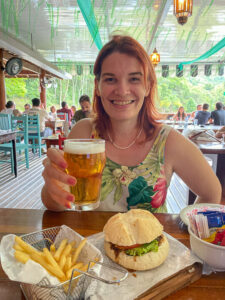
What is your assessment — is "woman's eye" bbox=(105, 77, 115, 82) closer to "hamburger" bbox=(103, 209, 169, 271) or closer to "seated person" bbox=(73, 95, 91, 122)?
"hamburger" bbox=(103, 209, 169, 271)

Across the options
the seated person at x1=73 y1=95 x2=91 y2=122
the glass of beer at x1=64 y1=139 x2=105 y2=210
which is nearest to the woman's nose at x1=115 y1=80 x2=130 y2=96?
the glass of beer at x1=64 y1=139 x2=105 y2=210

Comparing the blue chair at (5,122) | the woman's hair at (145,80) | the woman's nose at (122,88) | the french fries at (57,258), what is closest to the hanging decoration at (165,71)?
the blue chair at (5,122)

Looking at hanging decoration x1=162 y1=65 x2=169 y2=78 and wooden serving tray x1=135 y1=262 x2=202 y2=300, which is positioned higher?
hanging decoration x1=162 y1=65 x2=169 y2=78

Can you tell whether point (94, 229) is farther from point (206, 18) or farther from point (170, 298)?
point (206, 18)

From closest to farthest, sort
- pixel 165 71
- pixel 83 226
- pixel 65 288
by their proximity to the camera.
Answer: pixel 65 288 → pixel 83 226 → pixel 165 71

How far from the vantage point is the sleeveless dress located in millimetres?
1403

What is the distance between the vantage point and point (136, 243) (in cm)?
83

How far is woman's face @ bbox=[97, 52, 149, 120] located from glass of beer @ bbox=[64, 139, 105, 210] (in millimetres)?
584

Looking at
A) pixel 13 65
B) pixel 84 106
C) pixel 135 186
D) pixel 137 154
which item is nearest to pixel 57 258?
pixel 135 186

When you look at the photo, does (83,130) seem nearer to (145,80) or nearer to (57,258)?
(145,80)

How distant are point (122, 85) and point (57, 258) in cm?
102

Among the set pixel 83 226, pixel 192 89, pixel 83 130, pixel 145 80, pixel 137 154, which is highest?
pixel 192 89

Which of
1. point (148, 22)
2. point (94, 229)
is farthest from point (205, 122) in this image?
point (94, 229)

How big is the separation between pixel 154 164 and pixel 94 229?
0.60 meters
